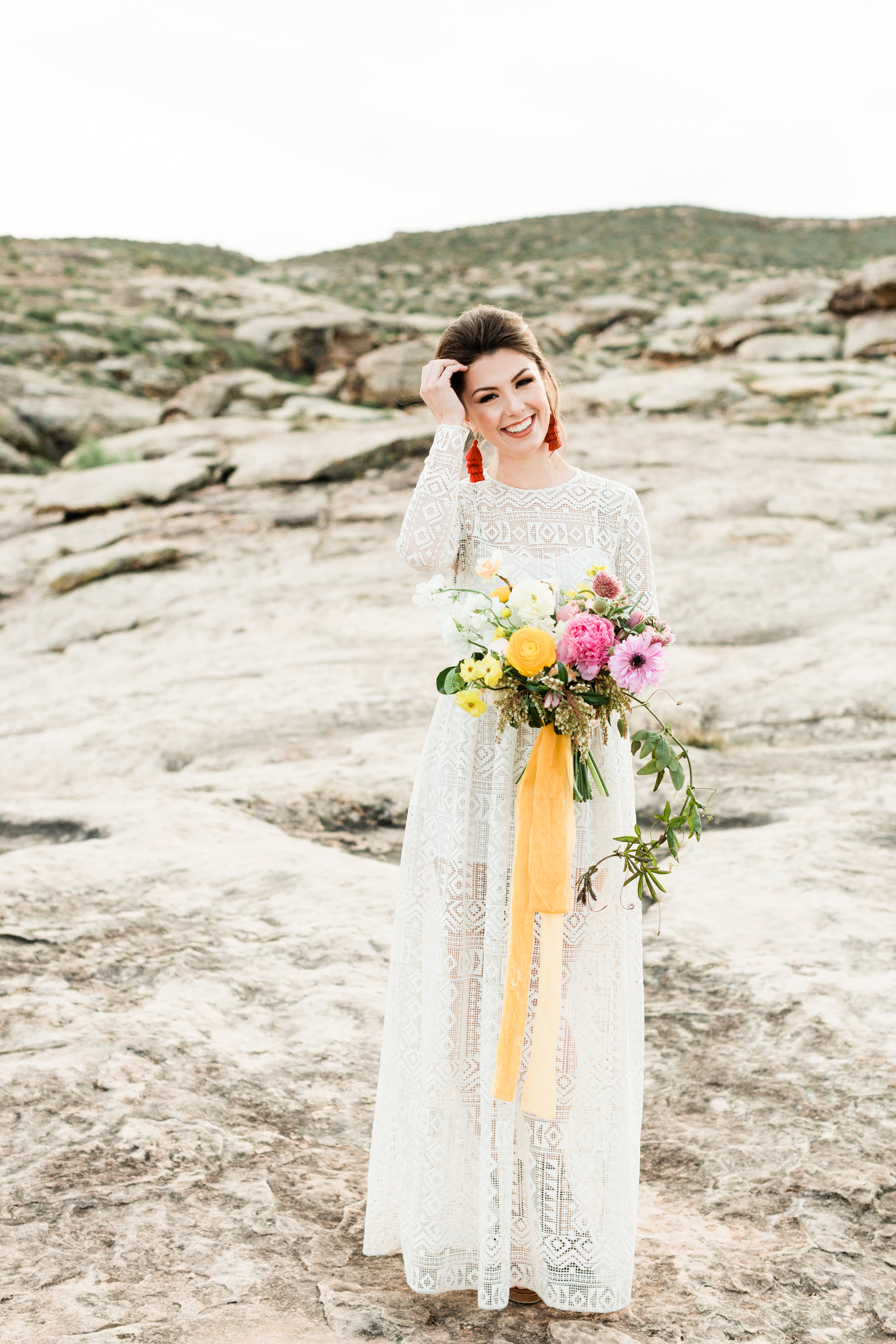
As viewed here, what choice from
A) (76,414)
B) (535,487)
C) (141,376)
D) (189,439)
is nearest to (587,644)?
(535,487)

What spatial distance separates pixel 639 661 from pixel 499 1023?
97 centimetres

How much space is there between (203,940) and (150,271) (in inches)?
1327

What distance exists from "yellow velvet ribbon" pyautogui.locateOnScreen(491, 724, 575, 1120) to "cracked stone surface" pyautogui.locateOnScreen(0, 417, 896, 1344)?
65 centimetres

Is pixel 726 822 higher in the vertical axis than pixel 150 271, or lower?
lower

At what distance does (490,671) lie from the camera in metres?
2.35

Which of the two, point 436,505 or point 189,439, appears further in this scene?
point 189,439

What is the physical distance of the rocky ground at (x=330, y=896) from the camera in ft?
9.27

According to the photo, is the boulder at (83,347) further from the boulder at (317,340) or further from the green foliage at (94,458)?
the green foliage at (94,458)

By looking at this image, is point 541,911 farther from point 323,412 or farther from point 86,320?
point 86,320

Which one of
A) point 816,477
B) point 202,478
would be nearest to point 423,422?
point 202,478

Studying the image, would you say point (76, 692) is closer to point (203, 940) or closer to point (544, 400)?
point (203, 940)

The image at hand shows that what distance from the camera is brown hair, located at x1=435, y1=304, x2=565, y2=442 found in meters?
2.76

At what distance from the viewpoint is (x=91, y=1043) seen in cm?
382

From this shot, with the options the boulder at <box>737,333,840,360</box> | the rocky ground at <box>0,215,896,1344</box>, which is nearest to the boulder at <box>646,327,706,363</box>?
the boulder at <box>737,333,840,360</box>
